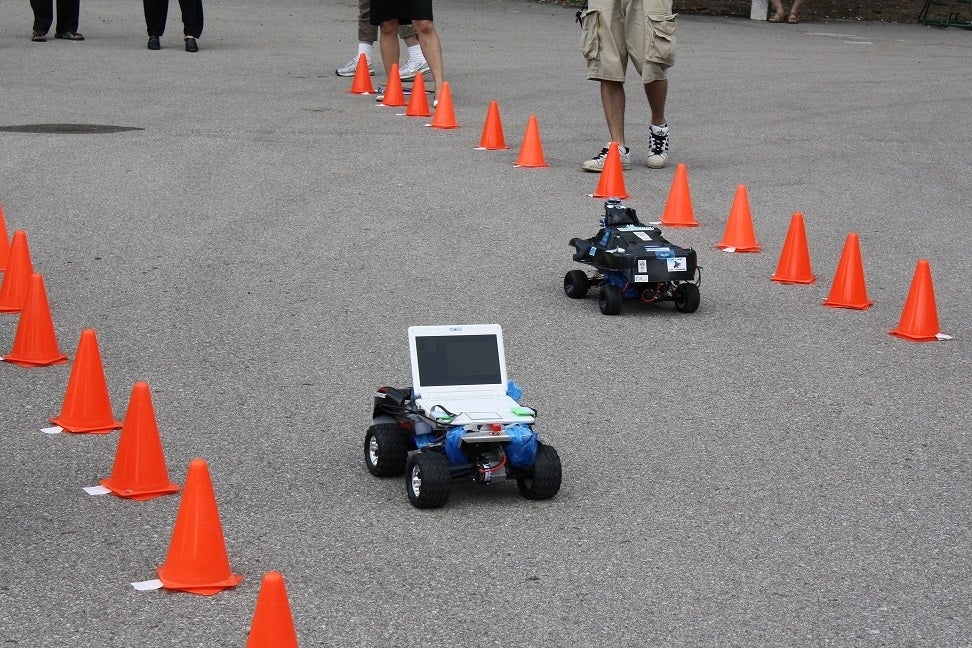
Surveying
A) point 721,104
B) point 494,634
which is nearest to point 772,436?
point 494,634

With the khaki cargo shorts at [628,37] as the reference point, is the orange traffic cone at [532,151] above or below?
below

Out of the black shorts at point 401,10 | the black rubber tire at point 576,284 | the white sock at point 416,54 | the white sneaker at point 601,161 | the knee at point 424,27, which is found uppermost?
the black shorts at point 401,10

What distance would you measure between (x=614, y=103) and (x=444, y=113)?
9.19ft

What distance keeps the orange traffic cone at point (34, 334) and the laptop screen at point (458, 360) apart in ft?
7.40

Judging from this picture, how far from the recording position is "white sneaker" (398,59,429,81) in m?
16.7

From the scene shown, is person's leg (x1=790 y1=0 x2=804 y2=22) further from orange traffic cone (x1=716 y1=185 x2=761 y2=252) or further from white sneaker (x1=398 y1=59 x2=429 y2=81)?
orange traffic cone (x1=716 y1=185 x2=761 y2=252)

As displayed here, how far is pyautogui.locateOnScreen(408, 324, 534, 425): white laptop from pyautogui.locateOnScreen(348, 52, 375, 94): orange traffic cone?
11.1 m

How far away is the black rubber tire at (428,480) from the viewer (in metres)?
5.09

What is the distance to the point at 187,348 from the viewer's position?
7207 millimetres


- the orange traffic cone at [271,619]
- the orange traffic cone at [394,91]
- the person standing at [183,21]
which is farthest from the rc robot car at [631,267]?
the person standing at [183,21]

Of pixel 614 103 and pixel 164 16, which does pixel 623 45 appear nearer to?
pixel 614 103

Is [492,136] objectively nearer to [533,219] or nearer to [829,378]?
[533,219]

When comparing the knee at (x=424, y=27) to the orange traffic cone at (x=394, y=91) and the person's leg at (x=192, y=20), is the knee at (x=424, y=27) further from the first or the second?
the person's leg at (x=192, y=20)

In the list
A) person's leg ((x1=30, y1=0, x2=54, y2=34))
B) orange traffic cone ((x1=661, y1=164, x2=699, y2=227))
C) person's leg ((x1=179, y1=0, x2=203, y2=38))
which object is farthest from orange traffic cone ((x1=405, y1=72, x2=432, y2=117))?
person's leg ((x1=30, y1=0, x2=54, y2=34))
